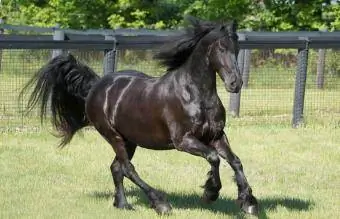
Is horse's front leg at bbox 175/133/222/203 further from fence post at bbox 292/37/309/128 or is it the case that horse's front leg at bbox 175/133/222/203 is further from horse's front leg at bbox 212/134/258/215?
fence post at bbox 292/37/309/128

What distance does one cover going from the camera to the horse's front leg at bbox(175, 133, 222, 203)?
674 cm

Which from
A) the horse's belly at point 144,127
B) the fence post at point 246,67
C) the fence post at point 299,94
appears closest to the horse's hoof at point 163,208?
the horse's belly at point 144,127

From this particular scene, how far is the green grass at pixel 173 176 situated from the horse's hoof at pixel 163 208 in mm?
73

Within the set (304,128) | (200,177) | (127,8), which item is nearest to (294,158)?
(200,177)

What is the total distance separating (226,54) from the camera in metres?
6.61

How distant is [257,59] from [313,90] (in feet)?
4.66

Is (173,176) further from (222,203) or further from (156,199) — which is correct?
(156,199)

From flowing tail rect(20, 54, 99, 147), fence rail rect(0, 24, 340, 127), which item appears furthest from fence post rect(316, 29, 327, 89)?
flowing tail rect(20, 54, 99, 147)

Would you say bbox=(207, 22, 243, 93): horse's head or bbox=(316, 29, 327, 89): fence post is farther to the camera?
bbox=(316, 29, 327, 89): fence post

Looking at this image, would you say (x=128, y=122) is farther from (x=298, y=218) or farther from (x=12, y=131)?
(x=12, y=131)

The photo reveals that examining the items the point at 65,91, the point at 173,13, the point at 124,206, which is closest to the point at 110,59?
the point at 65,91

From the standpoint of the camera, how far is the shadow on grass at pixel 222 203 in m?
7.49

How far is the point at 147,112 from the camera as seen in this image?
24.1 feet

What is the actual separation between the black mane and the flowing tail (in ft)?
4.98
